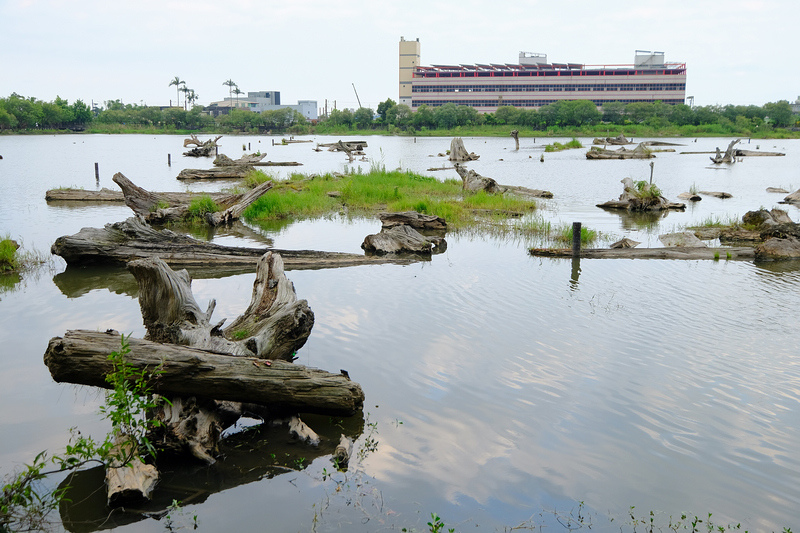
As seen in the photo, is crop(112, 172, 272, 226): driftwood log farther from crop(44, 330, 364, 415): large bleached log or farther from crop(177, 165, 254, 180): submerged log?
crop(177, 165, 254, 180): submerged log

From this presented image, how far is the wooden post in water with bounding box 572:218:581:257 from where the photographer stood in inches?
564

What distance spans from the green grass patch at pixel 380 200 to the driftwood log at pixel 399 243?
11.1 feet

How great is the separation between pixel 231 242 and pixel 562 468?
42.9ft

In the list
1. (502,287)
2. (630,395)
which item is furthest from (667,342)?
(502,287)

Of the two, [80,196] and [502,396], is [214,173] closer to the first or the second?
[80,196]

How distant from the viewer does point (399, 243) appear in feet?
50.2

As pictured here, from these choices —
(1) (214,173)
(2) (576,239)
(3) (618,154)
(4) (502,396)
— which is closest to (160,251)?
(4) (502,396)

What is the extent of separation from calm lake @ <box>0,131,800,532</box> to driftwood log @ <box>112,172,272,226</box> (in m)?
6.31

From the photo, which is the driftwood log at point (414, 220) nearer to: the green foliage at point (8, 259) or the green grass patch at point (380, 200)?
the green grass patch at point (380, 200)

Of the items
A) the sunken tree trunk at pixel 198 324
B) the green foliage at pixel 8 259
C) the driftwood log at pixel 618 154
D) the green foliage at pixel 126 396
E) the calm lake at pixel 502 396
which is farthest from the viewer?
the driftwood log at pixel 618 154

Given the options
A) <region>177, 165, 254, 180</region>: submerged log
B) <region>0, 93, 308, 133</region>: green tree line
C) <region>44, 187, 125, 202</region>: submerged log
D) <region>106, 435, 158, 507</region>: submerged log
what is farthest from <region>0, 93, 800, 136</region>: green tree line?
<region>106, 435, 158, 507</region>: submerged log

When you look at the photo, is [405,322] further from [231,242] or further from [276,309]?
[231,242]

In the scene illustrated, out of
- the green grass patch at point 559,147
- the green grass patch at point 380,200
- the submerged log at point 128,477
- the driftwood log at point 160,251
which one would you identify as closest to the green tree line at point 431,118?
the green grass patch at point 559,147

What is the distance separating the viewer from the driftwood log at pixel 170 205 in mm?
19062
